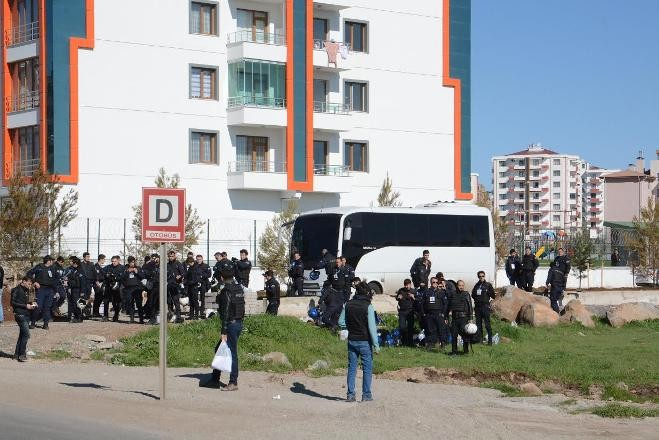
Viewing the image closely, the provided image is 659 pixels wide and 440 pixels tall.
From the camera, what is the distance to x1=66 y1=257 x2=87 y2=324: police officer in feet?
99.6

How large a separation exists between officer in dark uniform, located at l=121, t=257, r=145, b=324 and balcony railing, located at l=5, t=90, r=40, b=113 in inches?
845

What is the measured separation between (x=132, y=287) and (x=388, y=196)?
26.8 m

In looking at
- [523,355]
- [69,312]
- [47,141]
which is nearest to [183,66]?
[47,141]

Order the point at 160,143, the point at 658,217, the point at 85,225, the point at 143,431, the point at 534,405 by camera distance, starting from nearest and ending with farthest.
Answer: the point at 143,431 → the point at 534,405 → the point at 85,225 → the point at 160,143 → the point at 658,217

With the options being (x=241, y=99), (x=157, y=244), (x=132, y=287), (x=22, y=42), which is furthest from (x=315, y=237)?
(x=22, y=42)

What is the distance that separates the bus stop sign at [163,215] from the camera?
53.7 feet

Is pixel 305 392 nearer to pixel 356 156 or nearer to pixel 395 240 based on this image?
Answer: pixel 395 240

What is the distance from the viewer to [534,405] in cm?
1833

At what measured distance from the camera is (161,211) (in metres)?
16.5

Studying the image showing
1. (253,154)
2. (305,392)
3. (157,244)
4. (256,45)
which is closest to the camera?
(305,392)

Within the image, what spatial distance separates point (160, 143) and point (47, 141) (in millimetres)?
5236

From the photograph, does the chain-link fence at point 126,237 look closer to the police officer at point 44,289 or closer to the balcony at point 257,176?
the balcony at point 257,176

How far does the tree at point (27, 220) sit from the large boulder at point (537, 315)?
16.7m

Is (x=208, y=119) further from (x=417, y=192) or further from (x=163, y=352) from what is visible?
(x=163, y=352)
